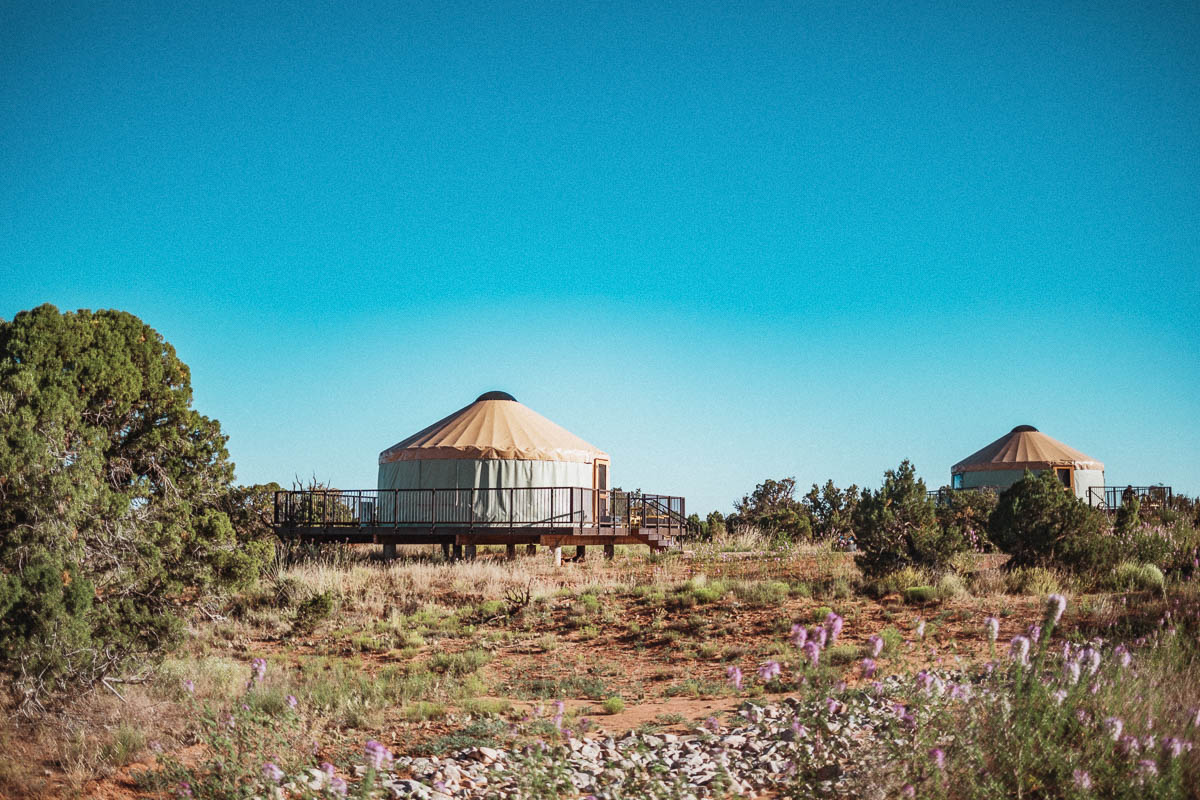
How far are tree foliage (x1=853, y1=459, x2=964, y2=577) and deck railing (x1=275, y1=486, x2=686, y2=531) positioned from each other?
691 centimetres

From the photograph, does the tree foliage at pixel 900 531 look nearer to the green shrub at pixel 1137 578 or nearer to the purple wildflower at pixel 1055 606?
the green shrub at pixel 1137 578

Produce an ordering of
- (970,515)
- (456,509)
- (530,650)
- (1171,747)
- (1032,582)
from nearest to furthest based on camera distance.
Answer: (1171,747) → (530,650) → (1032,582) → (970,515) → (456,509)

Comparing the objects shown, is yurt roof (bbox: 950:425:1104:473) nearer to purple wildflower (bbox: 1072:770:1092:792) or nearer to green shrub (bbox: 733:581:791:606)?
green shrub (bbox: 733:581:791:606)

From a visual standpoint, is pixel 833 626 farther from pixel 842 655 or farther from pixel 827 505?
pixel 827 505

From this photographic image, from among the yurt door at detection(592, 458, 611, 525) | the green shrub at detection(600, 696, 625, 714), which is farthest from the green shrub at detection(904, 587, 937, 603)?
the yurt door at detection(592, 458, 611, 525)

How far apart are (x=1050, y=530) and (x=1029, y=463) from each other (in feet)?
60.0

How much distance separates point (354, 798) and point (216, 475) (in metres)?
5.71

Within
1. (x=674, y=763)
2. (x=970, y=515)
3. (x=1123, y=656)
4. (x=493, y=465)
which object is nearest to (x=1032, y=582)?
(x=970, y=515)

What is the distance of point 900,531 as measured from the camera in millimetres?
13008

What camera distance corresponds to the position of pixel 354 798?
4.84 metres

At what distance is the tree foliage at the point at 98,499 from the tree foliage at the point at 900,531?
27.3 ft

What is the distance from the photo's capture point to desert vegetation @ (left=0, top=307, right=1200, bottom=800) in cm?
441

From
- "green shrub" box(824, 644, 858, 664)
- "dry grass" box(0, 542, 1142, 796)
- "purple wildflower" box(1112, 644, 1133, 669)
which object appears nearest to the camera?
"purple wildflower" box(1112, 644, 1133, 669)

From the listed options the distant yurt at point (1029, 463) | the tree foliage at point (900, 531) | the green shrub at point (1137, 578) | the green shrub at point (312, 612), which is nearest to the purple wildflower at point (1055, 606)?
the green shrub at point (1137, 578)
